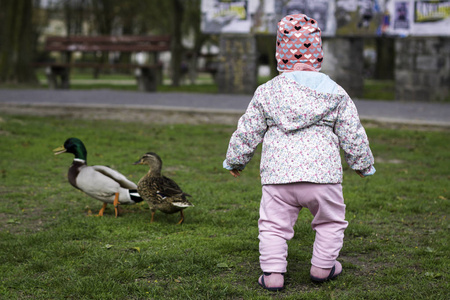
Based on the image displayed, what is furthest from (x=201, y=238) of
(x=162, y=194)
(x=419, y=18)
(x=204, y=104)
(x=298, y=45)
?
(x=419, y=18)

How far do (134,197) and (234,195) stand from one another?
1.23 m

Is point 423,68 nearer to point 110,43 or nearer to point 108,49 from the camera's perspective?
point 108,49

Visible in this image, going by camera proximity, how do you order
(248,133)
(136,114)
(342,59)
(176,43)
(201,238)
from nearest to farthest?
1. (248,133)
2. (201,238)
3. (136,114)
4. (342,59)
5. (176,43)

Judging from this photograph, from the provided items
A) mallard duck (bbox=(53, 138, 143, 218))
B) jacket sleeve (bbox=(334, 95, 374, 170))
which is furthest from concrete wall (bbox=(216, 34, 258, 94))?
jacket sleeve (bbox=(334, 95, 374, 170))

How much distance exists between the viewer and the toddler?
3502mm

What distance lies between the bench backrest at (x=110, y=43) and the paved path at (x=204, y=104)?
3534mm

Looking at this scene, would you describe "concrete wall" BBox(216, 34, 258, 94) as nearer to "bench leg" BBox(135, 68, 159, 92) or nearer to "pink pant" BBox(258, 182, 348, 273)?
"bench leg" BBox(135, 68, 159, 92)

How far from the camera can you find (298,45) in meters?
3.58

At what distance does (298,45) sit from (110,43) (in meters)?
18.1

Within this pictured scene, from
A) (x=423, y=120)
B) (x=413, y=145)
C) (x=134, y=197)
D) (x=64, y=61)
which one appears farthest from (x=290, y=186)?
(x=64, y=61)

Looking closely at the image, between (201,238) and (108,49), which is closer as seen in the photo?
(201,238)

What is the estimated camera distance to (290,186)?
3.53 metres

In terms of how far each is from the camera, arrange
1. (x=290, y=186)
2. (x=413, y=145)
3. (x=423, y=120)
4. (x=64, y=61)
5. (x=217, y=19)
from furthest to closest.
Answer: (x=64, y=61) < (x=217, y=19) < (x=423, y=120) < (x=413, y=145) < (x=290, y=186)

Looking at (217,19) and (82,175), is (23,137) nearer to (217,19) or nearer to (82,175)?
(82,175)
